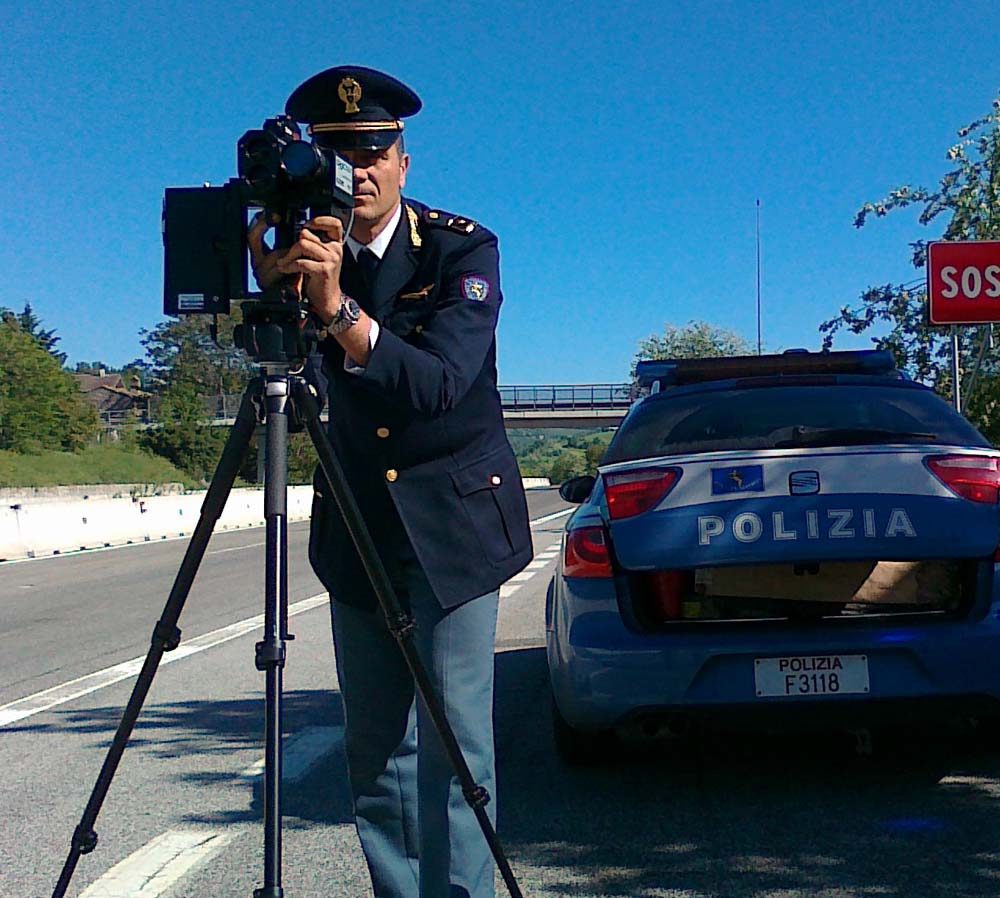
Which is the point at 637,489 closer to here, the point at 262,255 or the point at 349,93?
the point at 349,93

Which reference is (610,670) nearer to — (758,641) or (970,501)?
(758,641)

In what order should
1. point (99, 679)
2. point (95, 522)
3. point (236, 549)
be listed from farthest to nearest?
1. point (95, 522)
2. point (236, 549)
3. point (99, 679)

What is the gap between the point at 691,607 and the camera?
468 cm

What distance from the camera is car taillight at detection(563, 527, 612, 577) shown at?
4.52m

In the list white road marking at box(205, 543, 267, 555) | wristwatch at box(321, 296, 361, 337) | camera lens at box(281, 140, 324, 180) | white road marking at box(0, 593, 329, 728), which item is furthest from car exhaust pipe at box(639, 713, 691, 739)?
white road marking at box(205, 543, 267, 555)

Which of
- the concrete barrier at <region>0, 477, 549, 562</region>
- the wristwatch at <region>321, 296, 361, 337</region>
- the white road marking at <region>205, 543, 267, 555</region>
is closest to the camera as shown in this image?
the wristwatch at <region>321, 296, 361, 337</region>

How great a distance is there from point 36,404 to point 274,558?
7560 centimetres

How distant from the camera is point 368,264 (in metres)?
2.79

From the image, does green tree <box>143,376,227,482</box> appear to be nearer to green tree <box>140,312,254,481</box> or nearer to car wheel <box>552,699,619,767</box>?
green tree <box>140,312,254,481</box>

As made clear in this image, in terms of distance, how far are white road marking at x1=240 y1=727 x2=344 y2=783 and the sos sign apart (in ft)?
24.3

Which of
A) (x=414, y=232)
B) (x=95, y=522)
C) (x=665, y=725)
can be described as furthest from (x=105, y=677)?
(x=95, y=522)

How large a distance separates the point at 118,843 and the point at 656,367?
3.60 m

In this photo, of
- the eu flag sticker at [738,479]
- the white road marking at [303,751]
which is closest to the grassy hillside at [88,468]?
the white road marking at [303,751]

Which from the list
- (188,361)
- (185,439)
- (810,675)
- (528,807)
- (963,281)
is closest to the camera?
(810,675)
